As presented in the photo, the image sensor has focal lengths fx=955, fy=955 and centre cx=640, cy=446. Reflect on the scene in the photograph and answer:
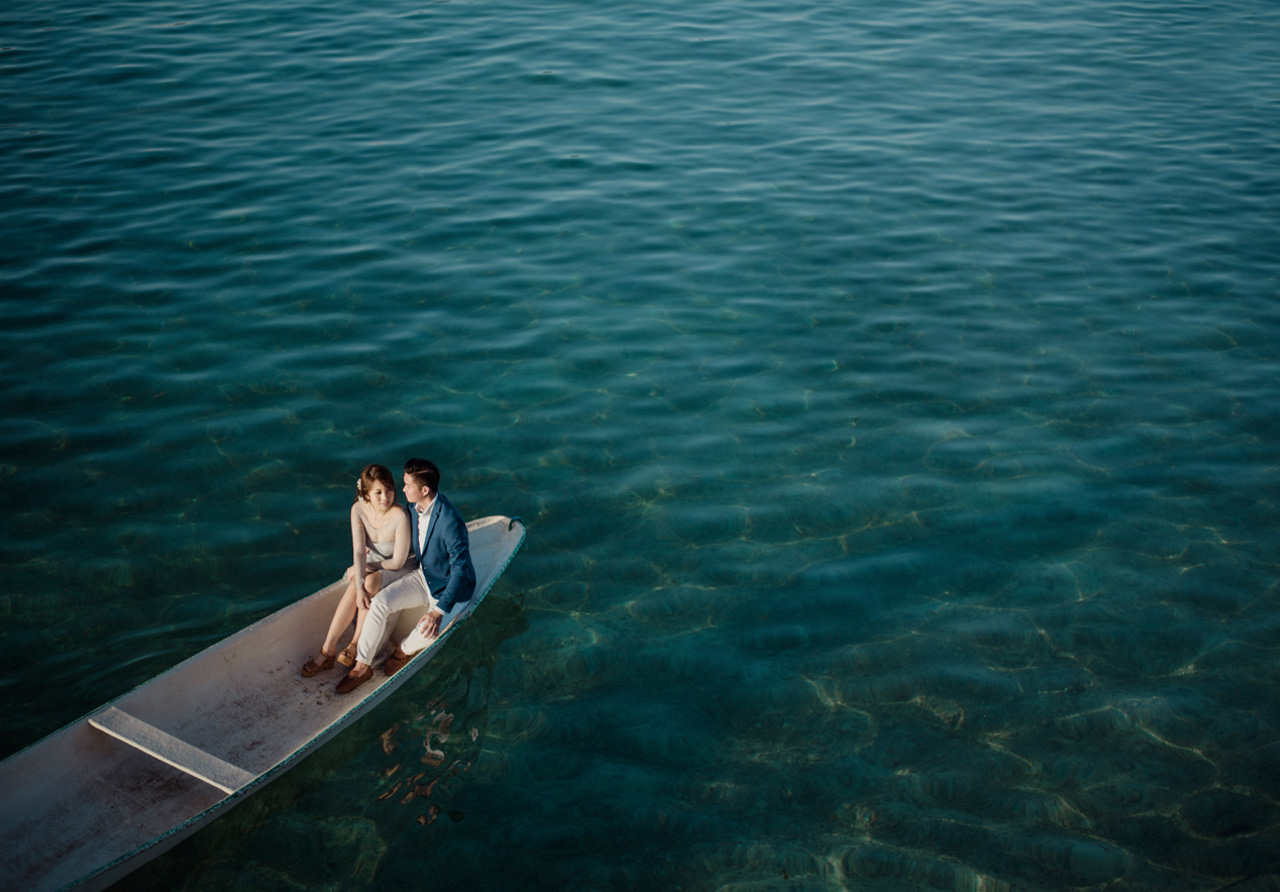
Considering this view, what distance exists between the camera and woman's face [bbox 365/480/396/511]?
8406 millimetres

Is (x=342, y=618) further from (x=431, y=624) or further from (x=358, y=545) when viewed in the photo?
(x=431, y=624)

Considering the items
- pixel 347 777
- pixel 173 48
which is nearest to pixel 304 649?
pixel 347 777

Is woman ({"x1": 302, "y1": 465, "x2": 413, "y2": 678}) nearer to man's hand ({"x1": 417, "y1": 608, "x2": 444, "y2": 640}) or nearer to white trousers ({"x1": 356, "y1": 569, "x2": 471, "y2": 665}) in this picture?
white trousers ({"x1": 356, "y1": 569, "x2": 471, "y2": 665})

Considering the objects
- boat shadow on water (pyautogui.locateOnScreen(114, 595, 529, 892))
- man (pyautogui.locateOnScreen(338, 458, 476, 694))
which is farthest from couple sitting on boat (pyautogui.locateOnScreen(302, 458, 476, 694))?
boat shadow on water (pyautogui.locateOnScreen(114, 595, 529, 892))

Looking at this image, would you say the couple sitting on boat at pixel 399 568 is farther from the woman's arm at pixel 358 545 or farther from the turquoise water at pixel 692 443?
the turquoise water at pixel 692 443

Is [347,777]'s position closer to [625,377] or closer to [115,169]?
[625,377]

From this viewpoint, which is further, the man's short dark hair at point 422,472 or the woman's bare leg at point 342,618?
the woman's bare leg at point 342,618

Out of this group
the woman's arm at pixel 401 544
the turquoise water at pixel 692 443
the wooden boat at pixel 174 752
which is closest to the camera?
the wooden boat at pixel 174 752

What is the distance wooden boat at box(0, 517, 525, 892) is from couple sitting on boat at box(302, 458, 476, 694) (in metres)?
0.17

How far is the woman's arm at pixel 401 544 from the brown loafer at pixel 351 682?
995mm

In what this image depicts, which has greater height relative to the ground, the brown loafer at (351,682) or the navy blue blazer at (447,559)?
the navy blue blazer at (447,559)

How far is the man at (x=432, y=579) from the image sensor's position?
840cm

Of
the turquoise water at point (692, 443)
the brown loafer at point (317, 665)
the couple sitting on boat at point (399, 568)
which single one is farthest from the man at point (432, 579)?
the turquoise water at point (692, 443)

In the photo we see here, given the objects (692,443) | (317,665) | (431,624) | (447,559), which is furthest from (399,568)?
(692,443)
